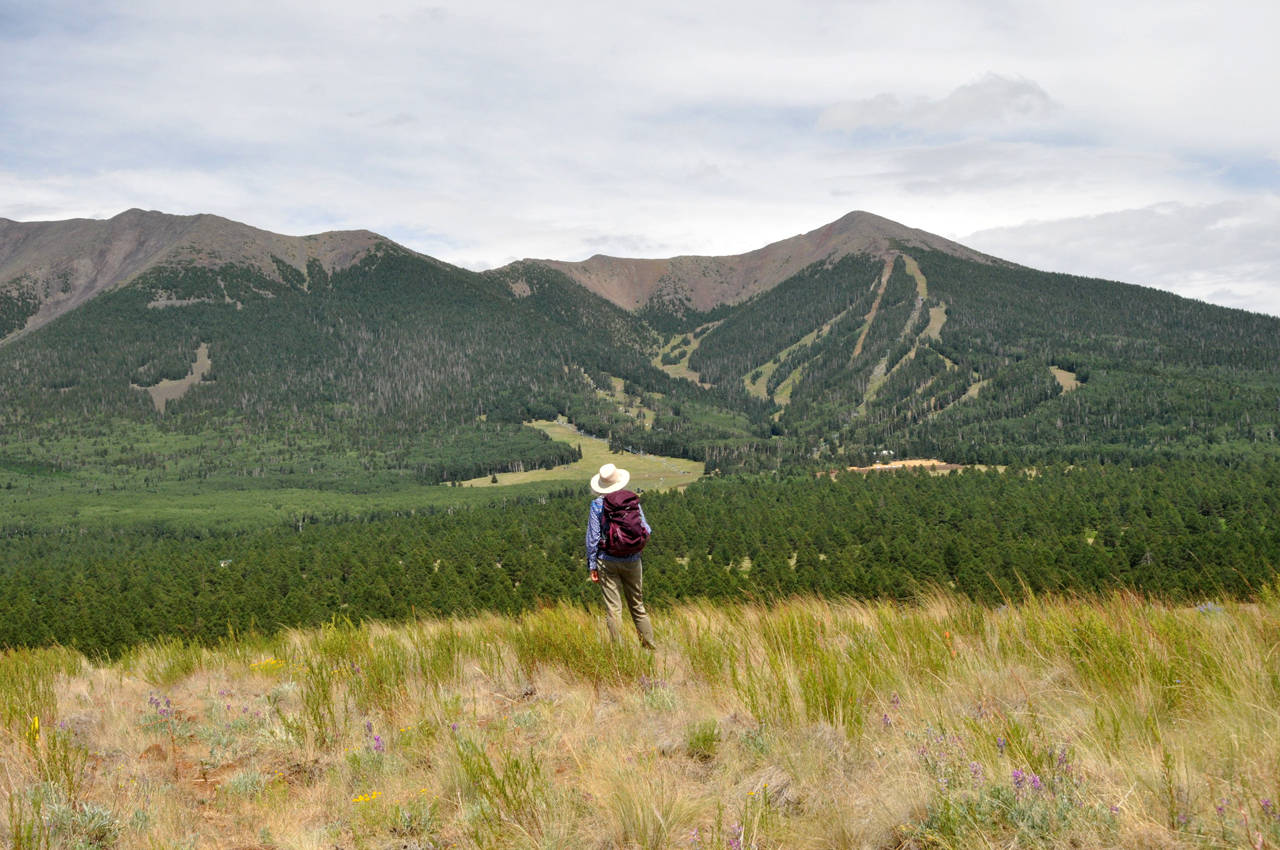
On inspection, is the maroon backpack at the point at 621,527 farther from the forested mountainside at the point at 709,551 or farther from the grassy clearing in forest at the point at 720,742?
the forested mountainside at the point at 709,551

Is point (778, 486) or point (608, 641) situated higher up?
point (608, 641)

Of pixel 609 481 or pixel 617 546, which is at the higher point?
pixel 609 481

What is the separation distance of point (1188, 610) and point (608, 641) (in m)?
5.98

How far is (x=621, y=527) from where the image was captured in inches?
385

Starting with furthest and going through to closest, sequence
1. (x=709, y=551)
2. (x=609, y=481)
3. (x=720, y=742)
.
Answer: (x=709, y=551), (x=609, y=481), (x=720, y=742)

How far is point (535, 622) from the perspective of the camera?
9.48 metres

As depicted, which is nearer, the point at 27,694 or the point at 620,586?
the point at 27,694

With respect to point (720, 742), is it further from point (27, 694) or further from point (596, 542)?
point (27, 694)

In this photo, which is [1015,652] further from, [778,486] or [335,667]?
[778,486]

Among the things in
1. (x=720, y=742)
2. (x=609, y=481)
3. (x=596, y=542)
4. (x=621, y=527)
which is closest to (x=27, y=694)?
(x=596, y=542)

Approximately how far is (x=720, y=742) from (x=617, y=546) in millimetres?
4289

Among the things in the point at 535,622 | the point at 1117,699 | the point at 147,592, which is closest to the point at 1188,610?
the point at 1117,699

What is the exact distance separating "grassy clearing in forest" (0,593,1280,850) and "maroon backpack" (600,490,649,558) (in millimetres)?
1311

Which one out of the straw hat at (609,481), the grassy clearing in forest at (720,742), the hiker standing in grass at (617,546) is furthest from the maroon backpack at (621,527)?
the grassy clearing in forest at (720,742)
